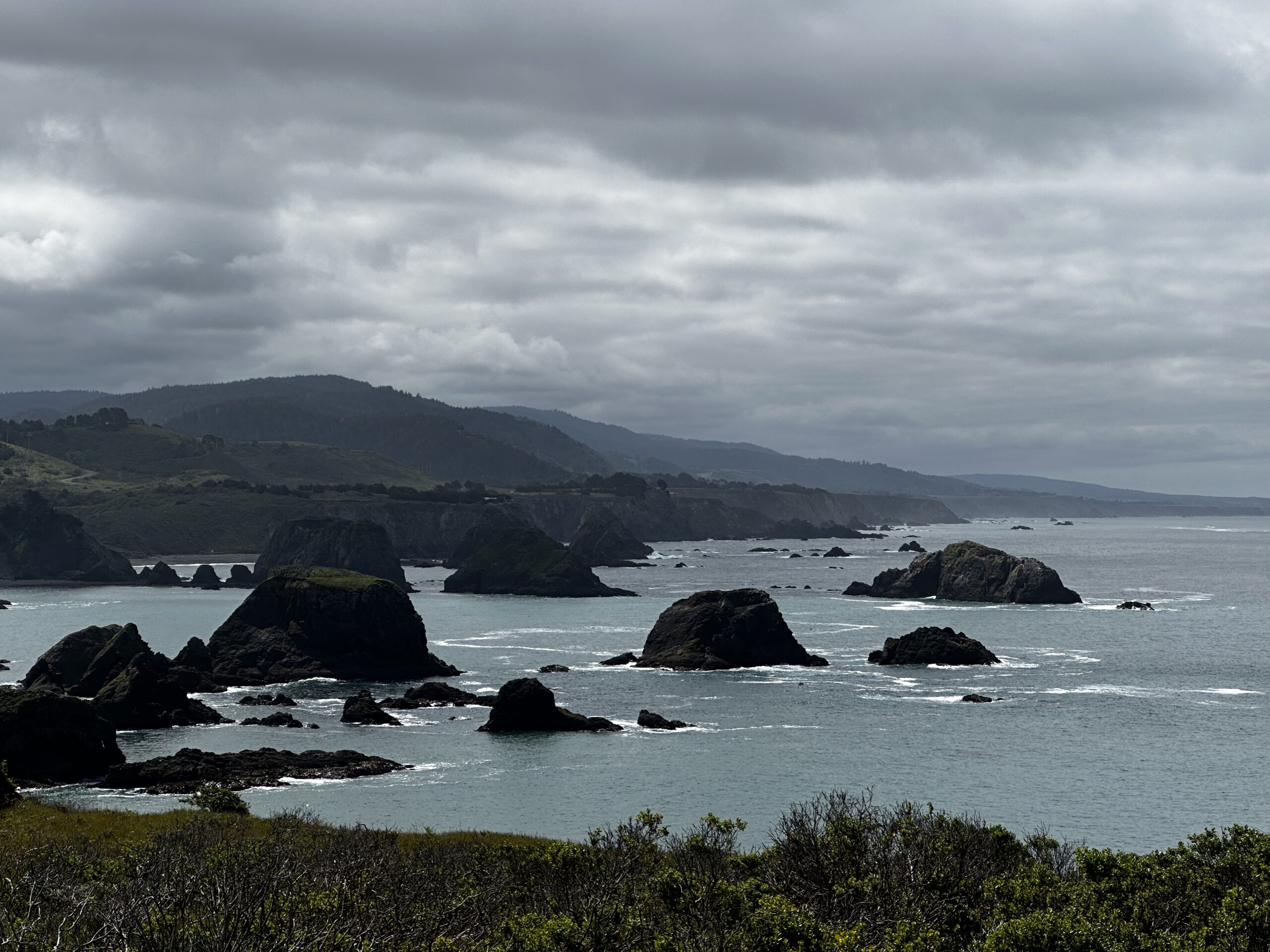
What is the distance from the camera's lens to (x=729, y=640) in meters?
130

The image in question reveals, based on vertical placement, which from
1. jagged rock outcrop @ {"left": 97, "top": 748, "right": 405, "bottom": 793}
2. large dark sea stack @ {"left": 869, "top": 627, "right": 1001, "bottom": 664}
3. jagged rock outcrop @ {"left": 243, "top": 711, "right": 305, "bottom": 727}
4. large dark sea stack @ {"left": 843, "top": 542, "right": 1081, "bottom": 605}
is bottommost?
jagged rock outcrop @ {"left": 243, "top": 711, "right": 305, "bottom": 727}

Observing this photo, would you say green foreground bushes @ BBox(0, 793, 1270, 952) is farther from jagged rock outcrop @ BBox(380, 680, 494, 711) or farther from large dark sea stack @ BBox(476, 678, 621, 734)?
jagged rock outcrop @ BBox(380, 680, 494, 711)

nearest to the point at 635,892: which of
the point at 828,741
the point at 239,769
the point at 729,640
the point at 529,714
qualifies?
the point at 239,769

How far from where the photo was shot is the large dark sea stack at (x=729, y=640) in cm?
12950

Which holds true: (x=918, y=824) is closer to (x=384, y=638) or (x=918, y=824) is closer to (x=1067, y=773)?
(x=1067, y=773)

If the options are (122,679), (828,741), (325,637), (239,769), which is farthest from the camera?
(325,637)

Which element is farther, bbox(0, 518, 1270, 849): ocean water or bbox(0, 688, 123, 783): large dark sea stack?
bbox(0, 688, 123, 783): large dark sea stack

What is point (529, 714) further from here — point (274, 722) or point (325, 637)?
point (325, 637)

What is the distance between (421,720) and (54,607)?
11940 cm

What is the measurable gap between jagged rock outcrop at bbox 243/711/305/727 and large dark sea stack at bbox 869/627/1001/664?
6209 cm

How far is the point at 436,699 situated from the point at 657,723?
23.8 m

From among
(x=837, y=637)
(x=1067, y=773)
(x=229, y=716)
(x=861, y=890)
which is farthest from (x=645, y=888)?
(x=837, y=637)

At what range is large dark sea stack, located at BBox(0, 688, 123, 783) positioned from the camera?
7800 cm

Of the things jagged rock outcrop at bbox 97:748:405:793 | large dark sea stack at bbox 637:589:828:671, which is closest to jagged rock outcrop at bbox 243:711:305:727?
jagged rock outcrop at bbox 97:748:405:793
